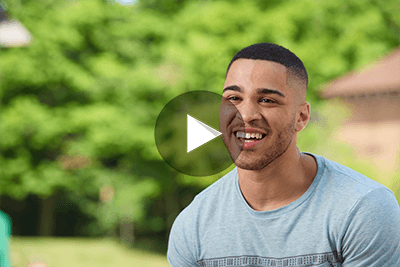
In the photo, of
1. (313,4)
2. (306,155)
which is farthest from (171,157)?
(313,4)

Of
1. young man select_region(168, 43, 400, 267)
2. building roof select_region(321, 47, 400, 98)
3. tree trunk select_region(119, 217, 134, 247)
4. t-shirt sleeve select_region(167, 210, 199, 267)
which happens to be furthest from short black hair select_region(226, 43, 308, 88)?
tree trunk select_region(119, 217, 134, 247)

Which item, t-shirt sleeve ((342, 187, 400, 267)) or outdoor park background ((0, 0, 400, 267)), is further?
outdoor park background ((0, 0, 400, 267))

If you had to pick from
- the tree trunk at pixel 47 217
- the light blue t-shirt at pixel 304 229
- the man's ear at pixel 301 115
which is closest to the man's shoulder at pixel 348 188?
the light blue t-shirt at pixel 304 229

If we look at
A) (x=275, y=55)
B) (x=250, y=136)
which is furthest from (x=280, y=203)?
(x=275, y=55)

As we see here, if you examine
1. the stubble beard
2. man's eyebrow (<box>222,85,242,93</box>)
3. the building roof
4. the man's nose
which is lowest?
the stubble beard

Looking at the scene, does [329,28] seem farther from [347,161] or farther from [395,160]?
[347,161]

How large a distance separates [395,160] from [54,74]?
815 cm

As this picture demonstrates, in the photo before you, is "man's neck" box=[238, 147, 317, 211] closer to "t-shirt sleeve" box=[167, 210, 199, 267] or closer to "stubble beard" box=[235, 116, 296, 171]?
"stubble beard" box=[235, 116, 296, 171]

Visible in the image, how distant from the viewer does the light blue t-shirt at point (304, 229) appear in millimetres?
1671

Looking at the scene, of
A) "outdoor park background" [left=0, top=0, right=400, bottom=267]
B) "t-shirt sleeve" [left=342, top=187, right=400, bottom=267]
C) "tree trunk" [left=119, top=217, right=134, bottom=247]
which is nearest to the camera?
"t-shirt sleeve" [left=342, top=187, right=400, bottom=267]

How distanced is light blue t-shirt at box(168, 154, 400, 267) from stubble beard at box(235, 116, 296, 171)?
0.21 metres

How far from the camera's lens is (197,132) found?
1.83 m

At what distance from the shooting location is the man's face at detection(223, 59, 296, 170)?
1772 mm
